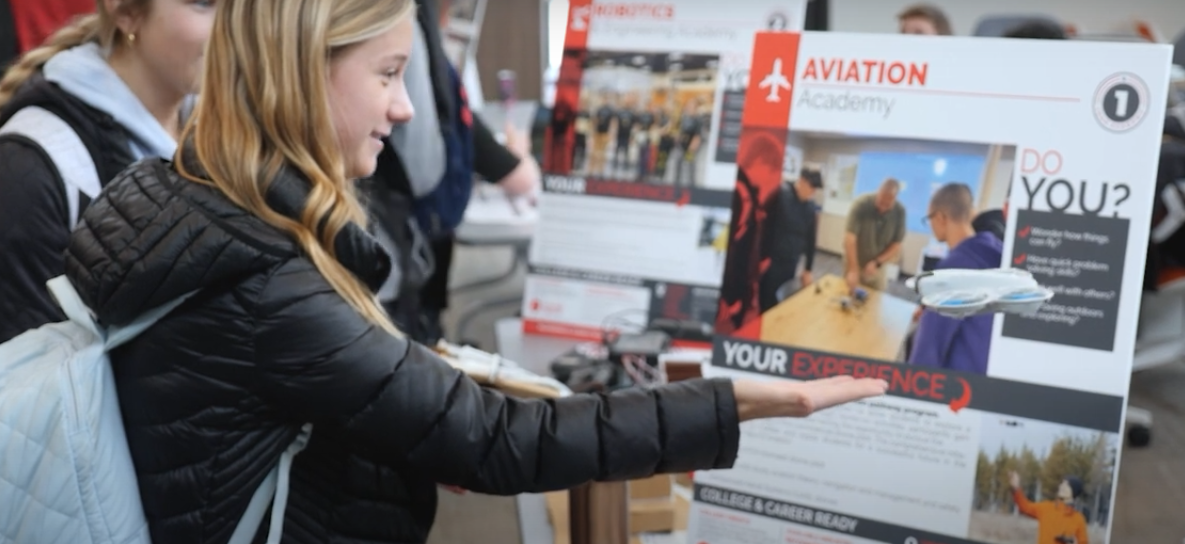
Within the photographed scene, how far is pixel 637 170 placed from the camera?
2424 millimetres

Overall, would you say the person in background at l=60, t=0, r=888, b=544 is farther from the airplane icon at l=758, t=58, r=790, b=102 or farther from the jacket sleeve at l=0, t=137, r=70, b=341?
the airplane icon at l=758, t=58, r=790, b=102

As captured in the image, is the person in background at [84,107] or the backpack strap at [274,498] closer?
the backpack strap at [274,498]

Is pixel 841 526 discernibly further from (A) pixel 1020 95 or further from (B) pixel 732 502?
(A) pixel 1020 95

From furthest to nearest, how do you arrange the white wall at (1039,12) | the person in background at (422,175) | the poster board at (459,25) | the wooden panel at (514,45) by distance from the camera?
1. the wooden panel at (514,45)
2. the white wall at (1039,12)
3. the poster board at (459,25)
4. the person in background at (422,175)

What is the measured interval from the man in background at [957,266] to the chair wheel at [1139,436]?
253cm

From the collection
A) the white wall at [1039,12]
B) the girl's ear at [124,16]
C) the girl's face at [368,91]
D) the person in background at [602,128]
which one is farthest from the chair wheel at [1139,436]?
the girl's ear at [124,16]

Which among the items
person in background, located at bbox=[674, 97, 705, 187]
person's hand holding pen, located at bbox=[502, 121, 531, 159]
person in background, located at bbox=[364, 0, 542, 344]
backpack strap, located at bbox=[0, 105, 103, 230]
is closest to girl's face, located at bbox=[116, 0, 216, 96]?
backpack strap, located at bbox=[0, 105, 103, 230]

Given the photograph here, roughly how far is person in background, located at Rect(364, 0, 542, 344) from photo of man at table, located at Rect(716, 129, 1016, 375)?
2.75 feet

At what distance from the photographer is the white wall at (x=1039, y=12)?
5860 mm

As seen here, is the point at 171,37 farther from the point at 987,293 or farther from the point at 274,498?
the point at 987,293

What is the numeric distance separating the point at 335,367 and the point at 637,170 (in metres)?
1.48

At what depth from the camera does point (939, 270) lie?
4.45 ft

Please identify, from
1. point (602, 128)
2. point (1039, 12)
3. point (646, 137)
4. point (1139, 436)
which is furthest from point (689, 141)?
point (1039, 12)

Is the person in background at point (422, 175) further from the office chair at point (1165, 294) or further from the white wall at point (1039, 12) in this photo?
the white wall at point (1039, 12)
